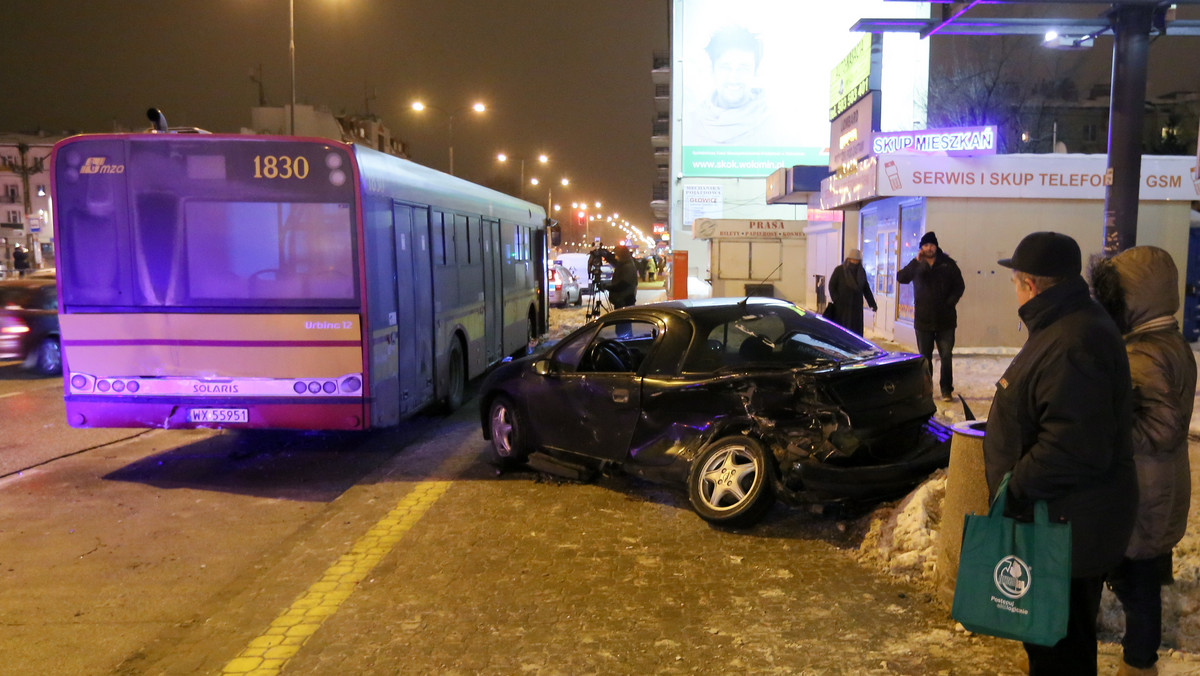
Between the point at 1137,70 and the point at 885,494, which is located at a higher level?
the point at 1137,70

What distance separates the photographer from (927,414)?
5895mm

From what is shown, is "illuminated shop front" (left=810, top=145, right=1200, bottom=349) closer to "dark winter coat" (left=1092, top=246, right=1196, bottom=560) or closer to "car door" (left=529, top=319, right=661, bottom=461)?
"car door" (left=529, top=319, right=661, bottom=461)

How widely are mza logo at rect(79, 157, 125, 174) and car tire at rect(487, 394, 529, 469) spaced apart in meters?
3.79

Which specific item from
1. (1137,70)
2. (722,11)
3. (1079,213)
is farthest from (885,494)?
(722,11)

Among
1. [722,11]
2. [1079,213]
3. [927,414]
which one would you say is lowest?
[927,414]

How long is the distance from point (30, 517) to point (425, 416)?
4.70 metres

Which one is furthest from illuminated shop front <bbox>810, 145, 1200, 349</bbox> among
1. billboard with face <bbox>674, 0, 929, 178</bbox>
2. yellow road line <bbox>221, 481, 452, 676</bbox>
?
billboard with face <bbox>674, 0, 929, 178</bbox>

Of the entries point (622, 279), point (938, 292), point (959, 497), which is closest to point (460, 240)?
point (938, 292)

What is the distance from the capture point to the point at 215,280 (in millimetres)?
7527

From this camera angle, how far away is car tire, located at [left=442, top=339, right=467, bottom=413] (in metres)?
10.5

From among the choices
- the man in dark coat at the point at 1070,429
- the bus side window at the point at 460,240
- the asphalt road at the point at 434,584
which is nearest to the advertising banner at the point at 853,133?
the bus side window at the point at 460,240

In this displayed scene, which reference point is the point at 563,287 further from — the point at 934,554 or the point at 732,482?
the point at 934,554

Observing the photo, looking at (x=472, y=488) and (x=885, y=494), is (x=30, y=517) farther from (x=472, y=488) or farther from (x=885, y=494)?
(x=885, y=494)

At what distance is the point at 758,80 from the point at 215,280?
2130 inches
